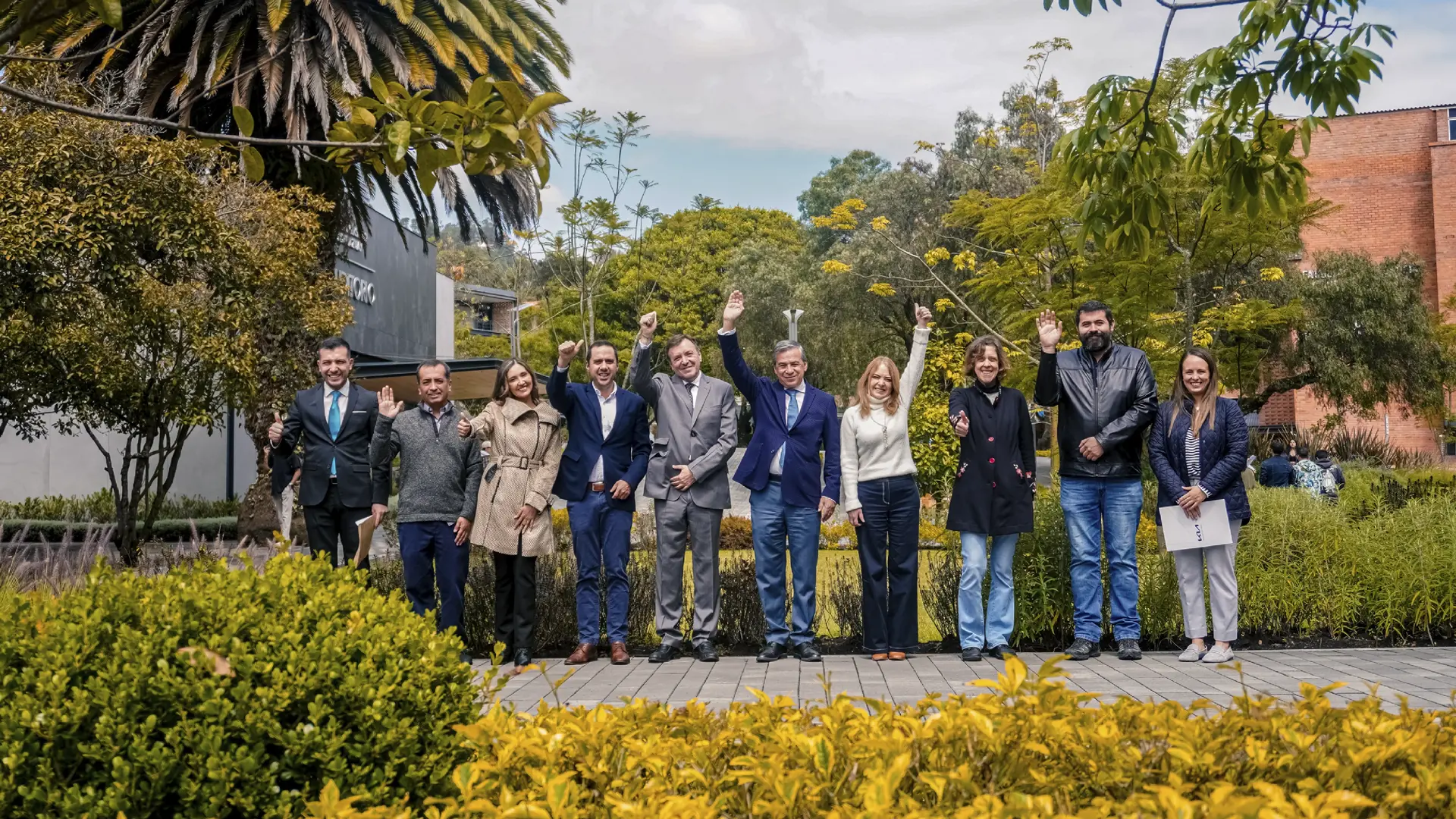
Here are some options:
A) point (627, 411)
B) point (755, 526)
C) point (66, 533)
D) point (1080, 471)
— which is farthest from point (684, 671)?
point (66, 533)

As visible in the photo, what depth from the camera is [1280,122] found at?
4480 mm

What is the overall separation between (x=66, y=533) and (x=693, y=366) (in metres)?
6.13

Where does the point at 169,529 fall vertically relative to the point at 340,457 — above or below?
below

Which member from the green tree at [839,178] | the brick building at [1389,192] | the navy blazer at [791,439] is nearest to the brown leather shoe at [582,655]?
the navy blazer at [791,439]

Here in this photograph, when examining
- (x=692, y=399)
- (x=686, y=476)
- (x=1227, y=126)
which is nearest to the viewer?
(x=1227, y=126)

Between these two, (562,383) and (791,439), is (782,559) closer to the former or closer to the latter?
(791,439)

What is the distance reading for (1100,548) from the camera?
25.2 feet

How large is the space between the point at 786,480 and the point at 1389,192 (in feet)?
153

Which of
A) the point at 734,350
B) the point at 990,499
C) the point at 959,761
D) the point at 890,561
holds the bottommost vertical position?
the point at 890,561

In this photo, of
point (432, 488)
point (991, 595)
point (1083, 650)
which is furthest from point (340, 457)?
point (1083, 650)

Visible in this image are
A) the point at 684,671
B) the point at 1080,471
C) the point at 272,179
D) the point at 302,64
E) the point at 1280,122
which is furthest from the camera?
the point at 272,179

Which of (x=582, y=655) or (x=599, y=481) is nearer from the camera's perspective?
(x=582, y=655)

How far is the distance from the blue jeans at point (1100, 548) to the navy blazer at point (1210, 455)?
23cm

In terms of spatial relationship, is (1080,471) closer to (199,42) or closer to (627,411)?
(627,411)
